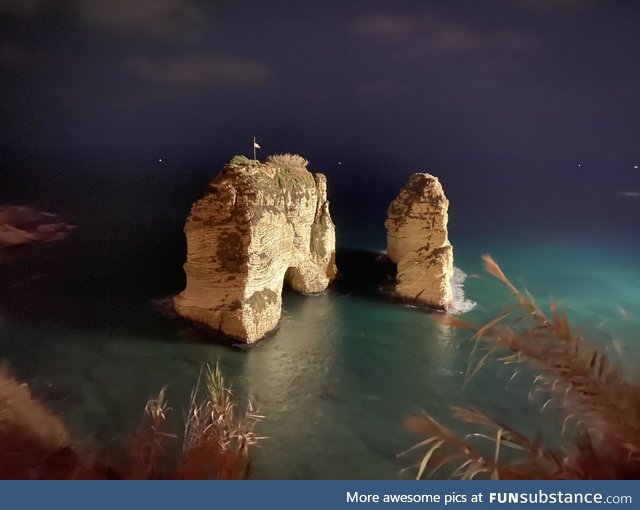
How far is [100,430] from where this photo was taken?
840 cm

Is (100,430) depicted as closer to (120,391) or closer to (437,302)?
(120,391)

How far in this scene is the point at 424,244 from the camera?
53.4 feet

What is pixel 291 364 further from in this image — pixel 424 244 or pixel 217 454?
pixel 424 244

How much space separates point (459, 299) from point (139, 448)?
12.3 m

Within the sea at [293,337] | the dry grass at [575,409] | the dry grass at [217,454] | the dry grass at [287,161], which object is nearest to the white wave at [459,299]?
the sea at [293,337]

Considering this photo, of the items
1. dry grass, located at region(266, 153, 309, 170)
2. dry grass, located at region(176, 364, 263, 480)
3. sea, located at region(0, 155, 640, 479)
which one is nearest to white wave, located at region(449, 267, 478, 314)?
sea, located at region(0, 155, 640, 479)

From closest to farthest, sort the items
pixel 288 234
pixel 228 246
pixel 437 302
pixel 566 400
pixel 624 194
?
pixel 566 400 → pixel 228 246 → pixel 288 234 → pixel 437 302 → pixel 624 194

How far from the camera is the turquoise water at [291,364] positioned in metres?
8.54

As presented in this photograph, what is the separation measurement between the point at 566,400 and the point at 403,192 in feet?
47.1

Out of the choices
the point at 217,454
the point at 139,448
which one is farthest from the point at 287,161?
the point at 217,454

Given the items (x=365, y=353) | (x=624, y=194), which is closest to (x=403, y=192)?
(x=365, y=353)

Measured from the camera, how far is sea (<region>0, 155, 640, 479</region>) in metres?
8.74

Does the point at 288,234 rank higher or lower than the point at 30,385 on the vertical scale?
higher

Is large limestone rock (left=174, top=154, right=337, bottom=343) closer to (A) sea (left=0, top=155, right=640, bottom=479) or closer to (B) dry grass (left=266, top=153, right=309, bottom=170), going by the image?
(A) sea (left=0, top=155, right=640, bottom=479)
